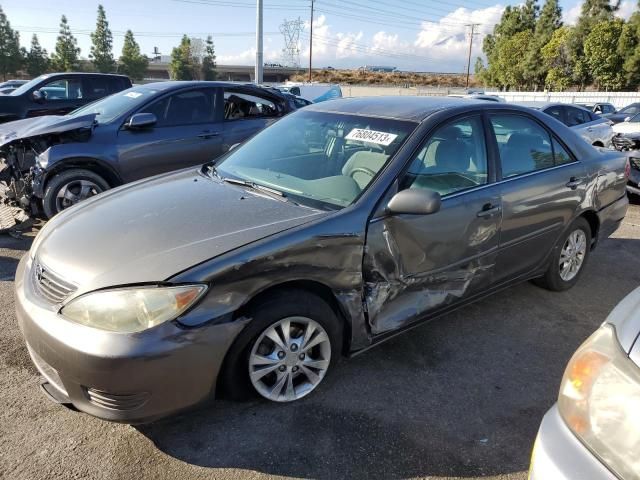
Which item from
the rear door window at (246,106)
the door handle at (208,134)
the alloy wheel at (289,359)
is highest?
the rear door window at (246,106)

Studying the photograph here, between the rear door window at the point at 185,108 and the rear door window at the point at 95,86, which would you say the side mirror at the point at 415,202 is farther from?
the rear door window at the point at 95,86

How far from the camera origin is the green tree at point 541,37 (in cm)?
4547

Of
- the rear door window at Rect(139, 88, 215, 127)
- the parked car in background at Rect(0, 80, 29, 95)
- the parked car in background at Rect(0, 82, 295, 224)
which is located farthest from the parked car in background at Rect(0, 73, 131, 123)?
the parked car in background at Rect(0, 80, 29, 95)

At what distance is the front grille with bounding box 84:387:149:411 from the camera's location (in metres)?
2.19

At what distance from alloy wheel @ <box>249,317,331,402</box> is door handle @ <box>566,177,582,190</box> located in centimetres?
249

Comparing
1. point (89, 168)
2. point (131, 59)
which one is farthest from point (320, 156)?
point (131, 59)

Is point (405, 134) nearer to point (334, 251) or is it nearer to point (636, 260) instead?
point (334, 251)

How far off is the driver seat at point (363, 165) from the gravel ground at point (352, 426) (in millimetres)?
1164

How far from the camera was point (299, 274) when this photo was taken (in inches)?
99.7

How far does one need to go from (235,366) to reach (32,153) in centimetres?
451

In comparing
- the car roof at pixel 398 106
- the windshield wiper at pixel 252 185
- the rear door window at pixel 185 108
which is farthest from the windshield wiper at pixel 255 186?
the rear door window at pixel 185 108

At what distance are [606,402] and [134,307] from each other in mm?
1784

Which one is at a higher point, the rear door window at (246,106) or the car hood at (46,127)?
the rear door window at (246,106)

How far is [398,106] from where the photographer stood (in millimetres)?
3484
